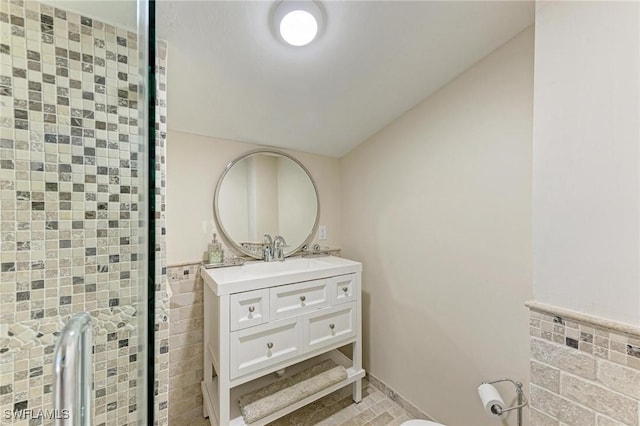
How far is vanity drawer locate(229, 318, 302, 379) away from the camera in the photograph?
121 cm

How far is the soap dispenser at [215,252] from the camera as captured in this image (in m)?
1.52

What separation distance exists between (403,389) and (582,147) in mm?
1626

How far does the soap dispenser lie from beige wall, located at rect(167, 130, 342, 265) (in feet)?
0.14

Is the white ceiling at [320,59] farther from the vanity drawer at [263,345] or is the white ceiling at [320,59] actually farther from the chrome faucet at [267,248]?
the vanity drawer at [263,345]

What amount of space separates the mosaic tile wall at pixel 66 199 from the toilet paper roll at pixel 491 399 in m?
1.29

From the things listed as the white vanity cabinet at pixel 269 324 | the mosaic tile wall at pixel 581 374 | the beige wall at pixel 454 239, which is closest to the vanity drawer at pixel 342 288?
the white vanity cabinet at pixel 269 324

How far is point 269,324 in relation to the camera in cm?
130

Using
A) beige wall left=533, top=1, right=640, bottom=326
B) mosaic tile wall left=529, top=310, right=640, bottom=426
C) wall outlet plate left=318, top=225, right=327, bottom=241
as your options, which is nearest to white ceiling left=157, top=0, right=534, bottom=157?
beige wall left=533, top=1, right=640, bottom=326

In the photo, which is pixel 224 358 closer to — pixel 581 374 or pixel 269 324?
pixel 269 324

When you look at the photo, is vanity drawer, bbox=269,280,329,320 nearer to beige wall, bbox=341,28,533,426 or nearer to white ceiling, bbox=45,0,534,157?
beige wall, bbox=341,28,533,426

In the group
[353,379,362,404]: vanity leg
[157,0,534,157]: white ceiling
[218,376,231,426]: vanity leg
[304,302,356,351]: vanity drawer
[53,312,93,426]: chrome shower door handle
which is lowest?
[353,379,362,404]: vanity leg

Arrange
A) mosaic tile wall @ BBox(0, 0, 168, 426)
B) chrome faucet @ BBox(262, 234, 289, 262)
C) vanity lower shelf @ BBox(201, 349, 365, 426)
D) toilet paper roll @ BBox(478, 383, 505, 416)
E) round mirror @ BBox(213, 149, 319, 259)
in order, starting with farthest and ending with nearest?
chrome faucet @ BBox(262, 234, 289, 262) < round mirror @ BBox(213, 149, 319, 259) < vanity lower shelf @ BBox(201, 349, 365, 426) < toilet paper roll @ BBox(478, 383, 505, 416) < mosaic tile wall @ BBox(0, 0, 168, 426)

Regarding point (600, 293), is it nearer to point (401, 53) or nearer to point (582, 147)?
point (582, 147)

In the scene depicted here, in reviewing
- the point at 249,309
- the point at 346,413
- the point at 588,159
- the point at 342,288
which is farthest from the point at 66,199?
the point at 346,413
